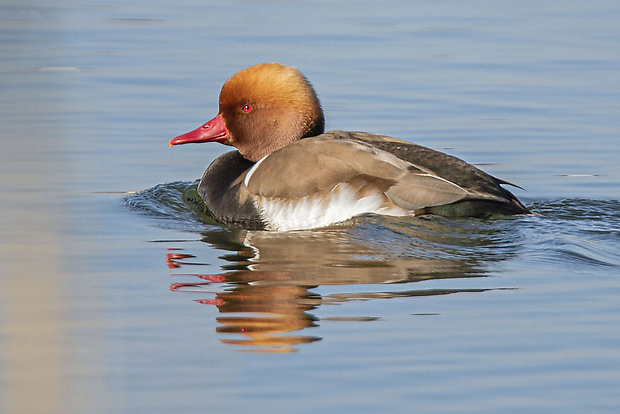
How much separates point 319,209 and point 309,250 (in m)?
0.61

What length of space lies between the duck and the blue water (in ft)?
0.41

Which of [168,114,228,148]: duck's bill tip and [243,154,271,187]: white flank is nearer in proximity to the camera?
[243,154,271,187]: white flank

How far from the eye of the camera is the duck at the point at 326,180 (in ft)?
20.6

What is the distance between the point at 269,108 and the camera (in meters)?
7.16

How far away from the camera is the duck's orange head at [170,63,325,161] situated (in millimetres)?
7113

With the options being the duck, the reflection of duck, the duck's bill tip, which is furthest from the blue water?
the duck's bill tip

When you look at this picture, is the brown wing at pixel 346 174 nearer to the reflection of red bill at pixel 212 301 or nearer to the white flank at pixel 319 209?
the white flank at pixel 319 209

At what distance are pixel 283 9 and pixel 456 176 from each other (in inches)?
304

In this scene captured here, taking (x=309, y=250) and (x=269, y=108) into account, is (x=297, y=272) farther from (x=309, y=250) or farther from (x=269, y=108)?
(x=269, y=108)

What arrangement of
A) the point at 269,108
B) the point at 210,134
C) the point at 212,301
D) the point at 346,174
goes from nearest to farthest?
the point at 212,301, the point at 346,174, the point at 269,108, the point at 210,134

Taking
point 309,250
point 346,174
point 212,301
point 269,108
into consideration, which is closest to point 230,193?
point 269,108

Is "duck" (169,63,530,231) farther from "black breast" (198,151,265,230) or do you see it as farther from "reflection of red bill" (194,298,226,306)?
"reflection of red bill" (194,298,226,306)

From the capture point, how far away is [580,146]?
28.1ft

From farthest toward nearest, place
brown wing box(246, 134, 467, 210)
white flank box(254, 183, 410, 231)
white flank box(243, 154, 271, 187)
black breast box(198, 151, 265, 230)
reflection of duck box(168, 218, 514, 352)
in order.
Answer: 1. white flank box(243, 154, 271, 187)
2. black breast box(198, 151, 265, 230)
3. white flank box(254, 183, 410, 231)
4. brown wing box(246, 134, 467, 210)
5. reflection of duck box(168, 218, 514, 352)
